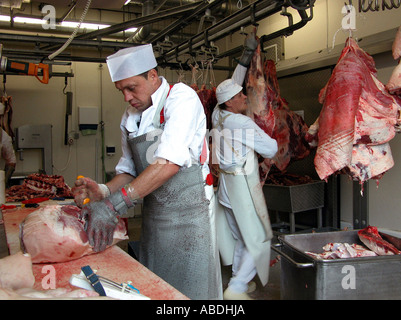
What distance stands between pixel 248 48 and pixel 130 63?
178cm

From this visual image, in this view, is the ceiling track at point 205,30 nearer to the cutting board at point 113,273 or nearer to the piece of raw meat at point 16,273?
the cutting board at point 113,273

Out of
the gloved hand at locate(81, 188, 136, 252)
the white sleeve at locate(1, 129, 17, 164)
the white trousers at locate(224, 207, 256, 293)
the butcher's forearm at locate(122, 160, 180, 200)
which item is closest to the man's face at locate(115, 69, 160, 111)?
the butcher's forearm at locate(122, 160, 180, 200)

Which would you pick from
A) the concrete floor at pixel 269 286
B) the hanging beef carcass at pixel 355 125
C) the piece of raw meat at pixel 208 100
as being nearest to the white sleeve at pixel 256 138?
the hanging beef carcass at pixel 355 125

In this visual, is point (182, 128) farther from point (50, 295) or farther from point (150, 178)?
point (50, 295)

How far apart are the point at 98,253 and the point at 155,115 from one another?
0.80 m

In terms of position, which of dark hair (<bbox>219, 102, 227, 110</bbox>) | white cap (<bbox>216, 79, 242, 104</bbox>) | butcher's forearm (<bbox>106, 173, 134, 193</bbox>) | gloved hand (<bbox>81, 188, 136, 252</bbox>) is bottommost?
gloved hand (<bbox>81, 188, 136, 252</bbox>)

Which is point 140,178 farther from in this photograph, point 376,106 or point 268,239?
point 268,239

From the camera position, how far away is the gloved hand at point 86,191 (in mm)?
2148

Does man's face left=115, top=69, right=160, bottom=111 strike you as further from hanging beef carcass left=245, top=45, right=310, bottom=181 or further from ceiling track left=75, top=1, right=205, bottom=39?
hanging beef carcass left=245, top=45, right=310, bottom=181

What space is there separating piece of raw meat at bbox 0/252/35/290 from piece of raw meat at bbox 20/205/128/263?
1.41ft

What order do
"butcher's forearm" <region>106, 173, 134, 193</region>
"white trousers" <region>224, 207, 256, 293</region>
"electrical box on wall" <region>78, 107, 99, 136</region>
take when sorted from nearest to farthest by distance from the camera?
"butcher's forearm" <region>106, 173, 134, 193</region>, "white trousers" <region>224, 207, 256, 293</region>, "electrical box on wall" <region>78, 107, 99, 136</region>

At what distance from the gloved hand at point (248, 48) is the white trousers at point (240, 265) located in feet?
4.86

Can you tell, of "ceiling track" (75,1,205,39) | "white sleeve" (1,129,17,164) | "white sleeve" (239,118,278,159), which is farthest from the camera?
"white sleeve" (1,129,17,164)

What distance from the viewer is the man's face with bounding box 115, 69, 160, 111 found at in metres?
2.13
